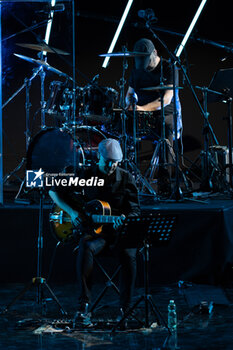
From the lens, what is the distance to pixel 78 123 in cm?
774

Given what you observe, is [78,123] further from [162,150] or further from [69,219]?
[69,219]

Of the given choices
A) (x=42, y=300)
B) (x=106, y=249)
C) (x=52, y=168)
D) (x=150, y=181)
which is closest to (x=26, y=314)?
(x=42, y=300)

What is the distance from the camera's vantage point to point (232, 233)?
20.1ft

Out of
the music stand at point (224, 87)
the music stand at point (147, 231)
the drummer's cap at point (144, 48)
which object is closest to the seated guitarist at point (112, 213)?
the music stand at point (147, 231)

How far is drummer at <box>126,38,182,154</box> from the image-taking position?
809cm

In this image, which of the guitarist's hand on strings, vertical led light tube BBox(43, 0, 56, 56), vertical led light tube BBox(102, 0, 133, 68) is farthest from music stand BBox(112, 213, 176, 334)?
vertical led light tube BBox(102, 0, 133, 68)

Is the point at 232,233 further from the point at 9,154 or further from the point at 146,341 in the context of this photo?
the point at 9,154

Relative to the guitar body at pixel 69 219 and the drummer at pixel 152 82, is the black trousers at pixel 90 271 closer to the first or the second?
the guitar body at pixel 69 219

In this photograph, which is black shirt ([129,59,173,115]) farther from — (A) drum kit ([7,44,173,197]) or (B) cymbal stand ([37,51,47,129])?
(B) cymbal stand ([37,51,47,129])

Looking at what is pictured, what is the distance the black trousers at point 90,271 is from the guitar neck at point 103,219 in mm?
234

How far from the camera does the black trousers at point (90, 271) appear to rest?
15.9ft

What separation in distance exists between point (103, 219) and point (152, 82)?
12.9 ft

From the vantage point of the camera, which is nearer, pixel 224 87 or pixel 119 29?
pixel 224 87

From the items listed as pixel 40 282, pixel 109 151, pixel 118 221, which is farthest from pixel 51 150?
pixel 118 221
